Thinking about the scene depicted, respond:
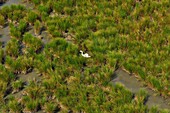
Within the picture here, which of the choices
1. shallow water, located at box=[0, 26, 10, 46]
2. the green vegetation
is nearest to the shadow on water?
the green vegetation

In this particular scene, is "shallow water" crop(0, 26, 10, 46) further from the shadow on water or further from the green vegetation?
the shadow on water

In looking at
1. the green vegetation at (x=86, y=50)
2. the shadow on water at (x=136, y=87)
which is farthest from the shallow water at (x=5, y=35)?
the shadow on water at (x=136, y=87)

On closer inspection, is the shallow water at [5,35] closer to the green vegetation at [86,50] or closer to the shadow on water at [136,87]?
the green vegetation at [86,50]

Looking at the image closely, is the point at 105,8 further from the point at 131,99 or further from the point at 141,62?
the point at 131,99

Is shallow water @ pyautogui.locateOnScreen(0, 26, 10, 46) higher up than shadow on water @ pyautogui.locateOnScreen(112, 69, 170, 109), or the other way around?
shallow water @ pyautogui.locateOnScreen(0, 26, 10, 46)

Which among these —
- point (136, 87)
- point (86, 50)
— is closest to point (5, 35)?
point (86, 50)

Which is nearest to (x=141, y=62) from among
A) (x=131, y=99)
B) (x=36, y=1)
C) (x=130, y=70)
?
(x=130, y=70)
